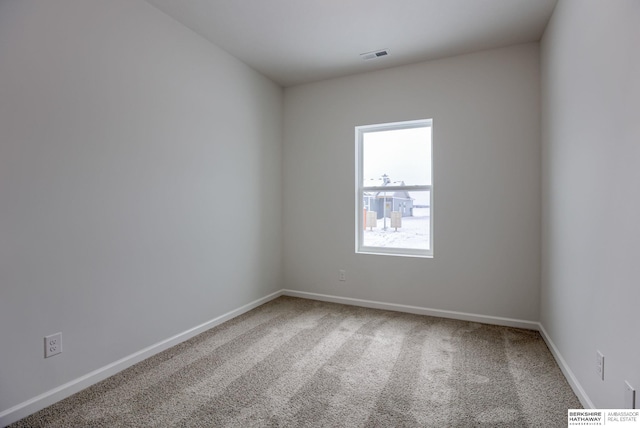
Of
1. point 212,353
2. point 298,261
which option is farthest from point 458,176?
point 212,353

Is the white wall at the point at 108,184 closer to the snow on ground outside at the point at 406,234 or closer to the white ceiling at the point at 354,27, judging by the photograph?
the white ceiling at the point at 354,27

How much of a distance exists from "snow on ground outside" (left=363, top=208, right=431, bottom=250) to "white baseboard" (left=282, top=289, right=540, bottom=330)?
A: 67 centimetres

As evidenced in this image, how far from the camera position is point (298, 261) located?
415cm

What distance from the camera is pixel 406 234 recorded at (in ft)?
12.1

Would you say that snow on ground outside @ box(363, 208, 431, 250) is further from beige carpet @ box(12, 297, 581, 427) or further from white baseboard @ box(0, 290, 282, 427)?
white baseboard @ box(0, 290, 282, 427)

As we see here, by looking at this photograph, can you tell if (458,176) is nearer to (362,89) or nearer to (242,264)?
(362,89)

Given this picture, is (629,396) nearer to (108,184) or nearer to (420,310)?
(420,310)

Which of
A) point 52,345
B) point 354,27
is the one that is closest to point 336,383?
point 52,345

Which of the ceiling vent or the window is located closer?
the ceiling vent

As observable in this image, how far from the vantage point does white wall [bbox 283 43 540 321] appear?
305 centimetres

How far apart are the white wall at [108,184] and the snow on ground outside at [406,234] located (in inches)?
A: 62.6

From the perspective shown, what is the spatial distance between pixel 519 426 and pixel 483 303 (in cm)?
168

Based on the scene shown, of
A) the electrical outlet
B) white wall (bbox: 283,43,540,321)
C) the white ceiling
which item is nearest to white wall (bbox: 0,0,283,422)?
the electrical outlet

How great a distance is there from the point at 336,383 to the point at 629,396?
1.45 m
